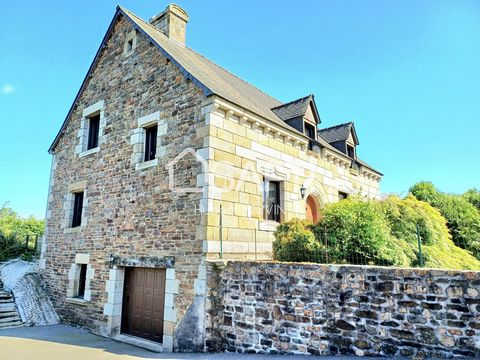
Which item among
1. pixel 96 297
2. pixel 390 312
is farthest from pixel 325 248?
pixel 96 297

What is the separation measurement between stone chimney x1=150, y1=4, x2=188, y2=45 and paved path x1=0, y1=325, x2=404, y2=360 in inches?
408

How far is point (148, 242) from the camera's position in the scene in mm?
8453

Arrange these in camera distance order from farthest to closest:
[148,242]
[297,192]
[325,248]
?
[297,192], [148,242], [325,248]

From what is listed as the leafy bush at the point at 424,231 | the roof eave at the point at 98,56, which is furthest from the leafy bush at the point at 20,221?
the leafy bush at the point at 424,231

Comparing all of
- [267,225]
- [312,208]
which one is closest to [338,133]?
[312,208]

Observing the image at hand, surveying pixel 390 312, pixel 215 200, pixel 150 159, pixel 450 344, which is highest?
pixel 150 159

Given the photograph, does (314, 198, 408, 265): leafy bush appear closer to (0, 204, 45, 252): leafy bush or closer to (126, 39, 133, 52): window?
(126, 39, 133, 52): window

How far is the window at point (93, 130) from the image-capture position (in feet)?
38.8

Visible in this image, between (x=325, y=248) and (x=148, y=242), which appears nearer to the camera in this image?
(x=325, y=248)

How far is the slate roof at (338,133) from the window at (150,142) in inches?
320

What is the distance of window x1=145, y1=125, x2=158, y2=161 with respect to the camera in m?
9.38

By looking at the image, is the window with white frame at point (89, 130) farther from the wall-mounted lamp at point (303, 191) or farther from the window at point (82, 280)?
the wall-mounted lamp at point (303, 191)

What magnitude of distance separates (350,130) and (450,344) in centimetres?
1105

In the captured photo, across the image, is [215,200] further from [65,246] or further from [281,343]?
[65,246]
